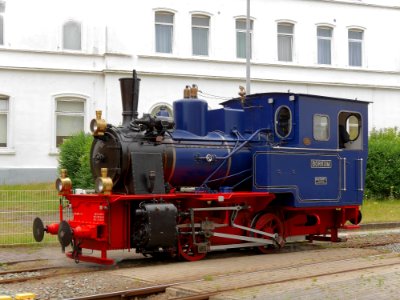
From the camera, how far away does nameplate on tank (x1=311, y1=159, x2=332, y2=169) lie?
12.5m

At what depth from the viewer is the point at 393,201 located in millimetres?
22906

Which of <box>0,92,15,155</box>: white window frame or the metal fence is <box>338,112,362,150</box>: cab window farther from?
<box>0,92,15,155</box>: white window frame

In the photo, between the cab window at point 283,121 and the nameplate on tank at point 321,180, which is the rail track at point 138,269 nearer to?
the nameplate on tank at point 321,180

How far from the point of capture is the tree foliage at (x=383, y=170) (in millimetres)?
22797

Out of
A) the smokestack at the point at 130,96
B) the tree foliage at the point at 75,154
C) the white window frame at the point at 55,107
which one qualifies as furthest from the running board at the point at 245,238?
the white window frame at the point at 55,107

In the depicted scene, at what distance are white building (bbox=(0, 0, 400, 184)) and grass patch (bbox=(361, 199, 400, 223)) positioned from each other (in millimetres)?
8153

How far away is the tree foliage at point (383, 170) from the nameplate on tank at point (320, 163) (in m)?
10.5

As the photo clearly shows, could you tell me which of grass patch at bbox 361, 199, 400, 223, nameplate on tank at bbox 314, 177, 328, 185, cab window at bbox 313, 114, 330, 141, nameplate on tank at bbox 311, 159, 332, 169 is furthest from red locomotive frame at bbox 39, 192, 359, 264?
grass patch at bbox 361, 199, 400, 223

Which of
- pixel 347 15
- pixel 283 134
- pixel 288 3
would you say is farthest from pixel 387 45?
pixel 283 134

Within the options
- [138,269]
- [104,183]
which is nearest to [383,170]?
[138,269]

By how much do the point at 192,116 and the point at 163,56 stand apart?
49.3ft

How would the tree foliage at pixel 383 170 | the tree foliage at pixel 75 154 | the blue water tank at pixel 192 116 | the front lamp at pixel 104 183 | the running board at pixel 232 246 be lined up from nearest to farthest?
1. the front lamp at pixel 104 183
2. the running board at pixel 232 246
3. the blue water tank at pixel 192 116
4. the tree foliage at pixel 75 154
5. the tree foliage at pixel 383 170

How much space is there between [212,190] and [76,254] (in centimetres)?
262

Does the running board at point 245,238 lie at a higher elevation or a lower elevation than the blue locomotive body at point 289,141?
lower
